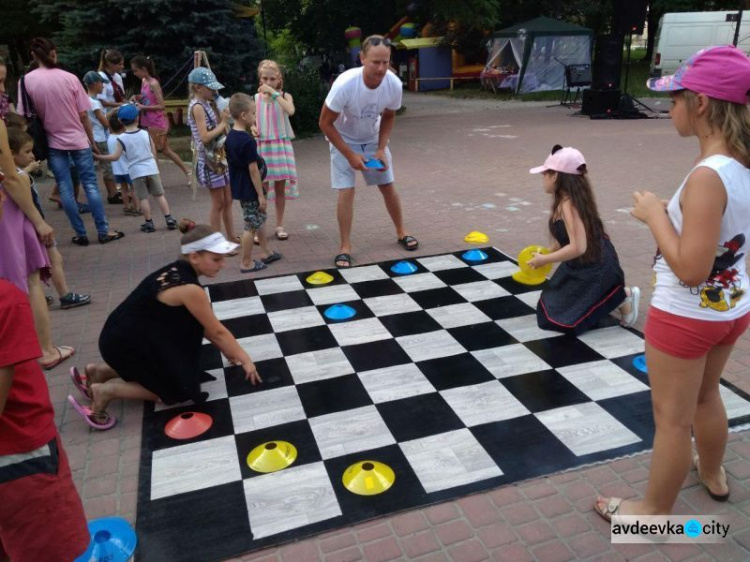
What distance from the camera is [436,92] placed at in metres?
24.7

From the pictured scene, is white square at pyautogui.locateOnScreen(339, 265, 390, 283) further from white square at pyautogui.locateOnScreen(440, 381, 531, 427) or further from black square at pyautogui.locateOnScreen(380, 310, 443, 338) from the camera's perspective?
white square at pyautogui.locateOnScreen(440, 381, 531, 427)

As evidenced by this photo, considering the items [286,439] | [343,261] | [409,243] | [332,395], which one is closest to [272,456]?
[286,439]

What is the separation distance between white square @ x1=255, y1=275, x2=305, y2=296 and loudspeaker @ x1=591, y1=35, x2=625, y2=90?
1144cm

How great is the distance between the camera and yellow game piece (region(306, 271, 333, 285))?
469 centimetres

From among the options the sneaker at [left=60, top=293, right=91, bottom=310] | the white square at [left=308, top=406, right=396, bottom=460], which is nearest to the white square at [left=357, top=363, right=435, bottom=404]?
the white square at [left=308, top=406, right=396, bottom=460]

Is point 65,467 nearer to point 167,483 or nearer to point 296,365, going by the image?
point 167,483

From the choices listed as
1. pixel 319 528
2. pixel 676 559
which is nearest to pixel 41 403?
pixel 319 528

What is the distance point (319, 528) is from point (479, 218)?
460cm

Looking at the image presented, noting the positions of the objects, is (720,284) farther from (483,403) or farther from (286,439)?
(286,439)

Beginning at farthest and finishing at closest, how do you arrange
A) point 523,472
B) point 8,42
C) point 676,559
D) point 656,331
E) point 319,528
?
point 8,42
point 523,472
point 319,528
point 676,559
point 656,331

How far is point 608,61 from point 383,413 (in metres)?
12.9

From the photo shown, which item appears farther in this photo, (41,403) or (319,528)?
(319,528)

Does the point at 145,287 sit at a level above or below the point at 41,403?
below

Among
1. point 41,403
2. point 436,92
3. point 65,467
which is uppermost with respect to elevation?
point 41,403
